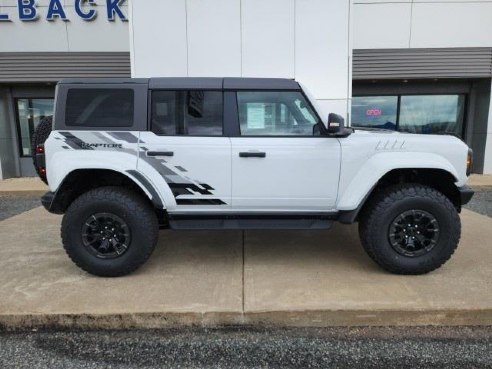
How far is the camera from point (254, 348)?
2842 mm

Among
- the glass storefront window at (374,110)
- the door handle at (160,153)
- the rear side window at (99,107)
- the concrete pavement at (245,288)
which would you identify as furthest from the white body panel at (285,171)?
the glass storefront window at (374,110)

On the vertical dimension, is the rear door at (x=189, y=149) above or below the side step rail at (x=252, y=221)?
above

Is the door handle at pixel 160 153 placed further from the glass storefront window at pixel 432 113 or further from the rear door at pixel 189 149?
the glass storefront window at pixel 432 113

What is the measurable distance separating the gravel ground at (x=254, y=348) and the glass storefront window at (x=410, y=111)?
9.41 meters

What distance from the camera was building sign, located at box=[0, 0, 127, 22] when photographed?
10.4m

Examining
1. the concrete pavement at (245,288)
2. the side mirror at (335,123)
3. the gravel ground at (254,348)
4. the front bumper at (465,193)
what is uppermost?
the side mirror at (335,123)

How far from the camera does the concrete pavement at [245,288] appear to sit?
10.1ft

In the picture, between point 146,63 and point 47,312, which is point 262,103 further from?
point 146,63

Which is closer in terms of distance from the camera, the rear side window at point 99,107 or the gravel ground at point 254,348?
the gravel ground at point 254,348

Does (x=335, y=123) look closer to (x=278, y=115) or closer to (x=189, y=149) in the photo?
(x=278, y=115)

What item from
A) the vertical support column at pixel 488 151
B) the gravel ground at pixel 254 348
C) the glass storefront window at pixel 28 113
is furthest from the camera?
the glass storefront window at pixel 28 113

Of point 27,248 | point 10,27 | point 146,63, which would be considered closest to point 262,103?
point 27,248

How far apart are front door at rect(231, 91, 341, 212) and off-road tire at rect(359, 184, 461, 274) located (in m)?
0.45

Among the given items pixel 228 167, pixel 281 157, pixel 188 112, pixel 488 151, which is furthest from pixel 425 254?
pixel 488 151
